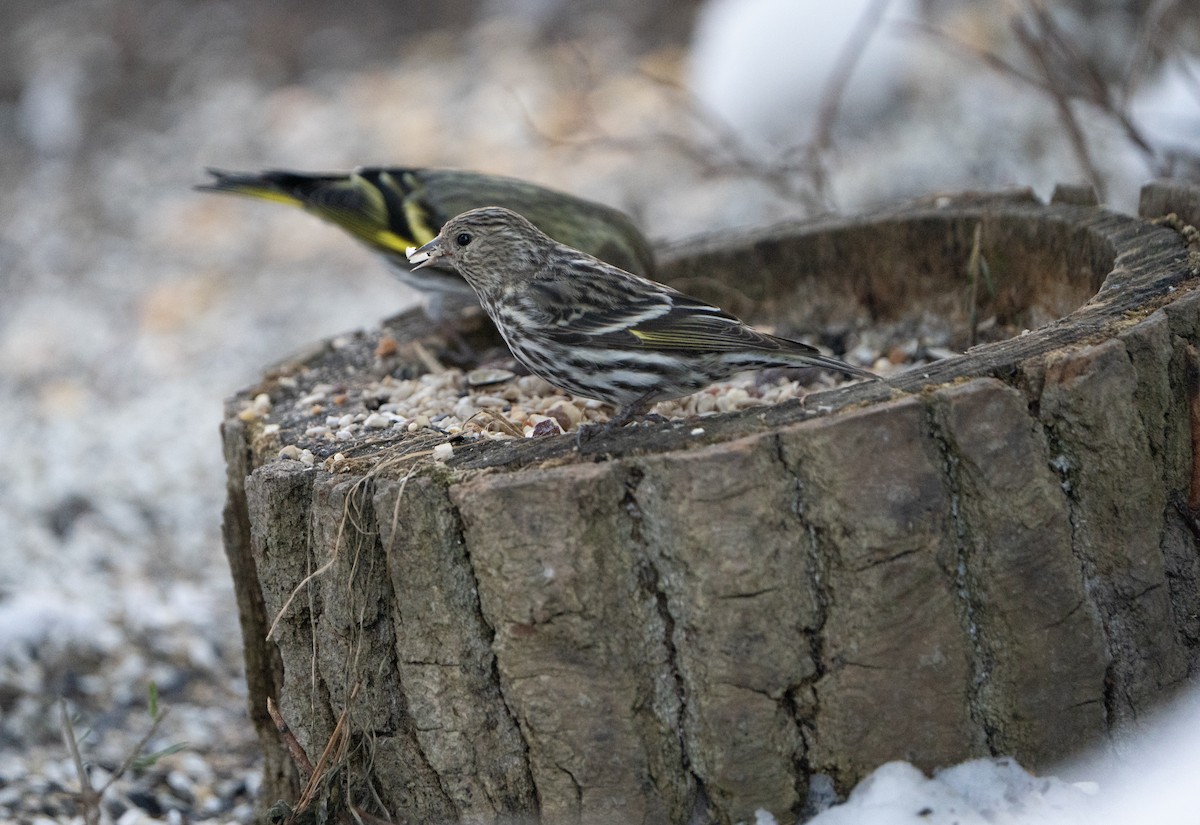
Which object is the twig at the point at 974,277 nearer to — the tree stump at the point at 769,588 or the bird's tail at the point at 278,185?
the tree stump at the point at 769,588

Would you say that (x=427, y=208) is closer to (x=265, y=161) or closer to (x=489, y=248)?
(x=489, y=248)

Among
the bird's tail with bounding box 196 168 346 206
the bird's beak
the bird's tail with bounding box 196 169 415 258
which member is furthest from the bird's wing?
the bird's tail with bounding box 196 168 346 206

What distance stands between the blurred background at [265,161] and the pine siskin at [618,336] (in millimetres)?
1678

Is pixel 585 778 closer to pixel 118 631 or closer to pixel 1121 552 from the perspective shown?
pixel 1121 552

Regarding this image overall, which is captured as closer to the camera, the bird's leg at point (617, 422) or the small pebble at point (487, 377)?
the bird's leg at point (617, 422)

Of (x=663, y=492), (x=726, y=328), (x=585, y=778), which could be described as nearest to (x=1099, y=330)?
(x=726, y=328)

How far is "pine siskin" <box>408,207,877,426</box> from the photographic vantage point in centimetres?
308

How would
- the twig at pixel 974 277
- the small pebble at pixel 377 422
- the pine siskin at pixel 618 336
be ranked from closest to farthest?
the pine siskin at pixel 618 336 < the small pebble at pixel 377 422 < the twig at pixel 974 277

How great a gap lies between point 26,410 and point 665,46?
5.38 m

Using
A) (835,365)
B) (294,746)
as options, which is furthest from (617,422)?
(294,746)

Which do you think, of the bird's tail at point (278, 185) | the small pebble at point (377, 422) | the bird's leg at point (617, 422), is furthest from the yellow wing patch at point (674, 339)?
the bird's tail at point (278, 185)

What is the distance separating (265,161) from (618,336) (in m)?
7.10

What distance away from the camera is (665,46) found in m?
10.0

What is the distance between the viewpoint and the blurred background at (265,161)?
16.2 feet
